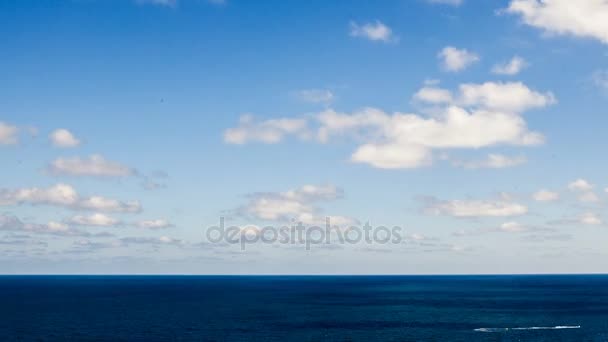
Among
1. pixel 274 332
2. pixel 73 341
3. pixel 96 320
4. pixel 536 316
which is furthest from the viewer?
pixel 536 316

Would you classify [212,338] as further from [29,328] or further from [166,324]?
[29,328]

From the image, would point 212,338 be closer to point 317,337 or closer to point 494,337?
point 317,337

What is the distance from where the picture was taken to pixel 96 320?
514ft

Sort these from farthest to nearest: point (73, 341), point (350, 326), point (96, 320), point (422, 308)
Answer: point (422, 308) → point (96, 320) → point (350, 326) → point (73, 341)

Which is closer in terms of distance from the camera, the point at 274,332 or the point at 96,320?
the point at 274,332

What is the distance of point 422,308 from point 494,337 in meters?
75.8

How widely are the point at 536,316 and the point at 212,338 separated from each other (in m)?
96.6

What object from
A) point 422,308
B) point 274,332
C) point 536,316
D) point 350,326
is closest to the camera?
point 274,332

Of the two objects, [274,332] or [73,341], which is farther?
[274,332]

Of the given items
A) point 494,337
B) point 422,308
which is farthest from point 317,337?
point 422,308

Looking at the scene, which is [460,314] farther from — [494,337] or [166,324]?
[166,324]

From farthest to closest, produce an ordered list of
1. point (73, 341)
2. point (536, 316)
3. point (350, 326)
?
point (536, 316) < point (350, 326) < point (73, 341)

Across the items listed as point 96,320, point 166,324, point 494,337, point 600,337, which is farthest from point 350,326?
point 96,320

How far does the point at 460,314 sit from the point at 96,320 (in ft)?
343
